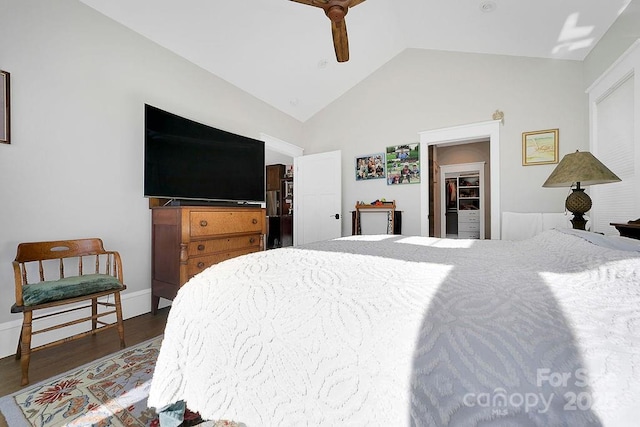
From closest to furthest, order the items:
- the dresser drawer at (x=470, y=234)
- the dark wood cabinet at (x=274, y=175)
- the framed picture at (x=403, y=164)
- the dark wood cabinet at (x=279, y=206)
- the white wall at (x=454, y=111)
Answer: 1. the white wall at (x=454, y=111)
2. the framed picture at (x=403, y=164)
3. the dark wood cabinet at (x=279, y=206)
4. the dark wood cabinet at (x=274, y=175)
5. the dresser drawer at (x=470, y=234)

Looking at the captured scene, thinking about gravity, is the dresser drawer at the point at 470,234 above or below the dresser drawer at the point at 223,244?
below

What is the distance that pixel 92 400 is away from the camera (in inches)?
53.6

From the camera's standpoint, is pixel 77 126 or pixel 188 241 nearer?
pixel 77 126

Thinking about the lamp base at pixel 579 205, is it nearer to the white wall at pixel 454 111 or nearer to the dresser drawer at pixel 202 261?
the white wall at pixel 454 111

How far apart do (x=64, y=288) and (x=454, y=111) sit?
13.7 ft

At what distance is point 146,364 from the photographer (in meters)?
1.69

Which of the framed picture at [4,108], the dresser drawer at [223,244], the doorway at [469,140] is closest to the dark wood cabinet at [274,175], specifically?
the doorway at [469,140]

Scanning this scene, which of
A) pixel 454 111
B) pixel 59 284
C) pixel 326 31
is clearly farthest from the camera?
pixel 454 111

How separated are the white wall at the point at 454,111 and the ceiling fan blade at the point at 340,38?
6.12 ft

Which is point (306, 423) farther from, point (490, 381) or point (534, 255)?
point (534, 255)

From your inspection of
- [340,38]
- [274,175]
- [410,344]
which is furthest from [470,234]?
[410,344]

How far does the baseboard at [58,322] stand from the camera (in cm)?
181

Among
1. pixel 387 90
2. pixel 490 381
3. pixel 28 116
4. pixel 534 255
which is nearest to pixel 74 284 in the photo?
pixel 28 116

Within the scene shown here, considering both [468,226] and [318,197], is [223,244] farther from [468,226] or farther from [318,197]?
[468,226]
